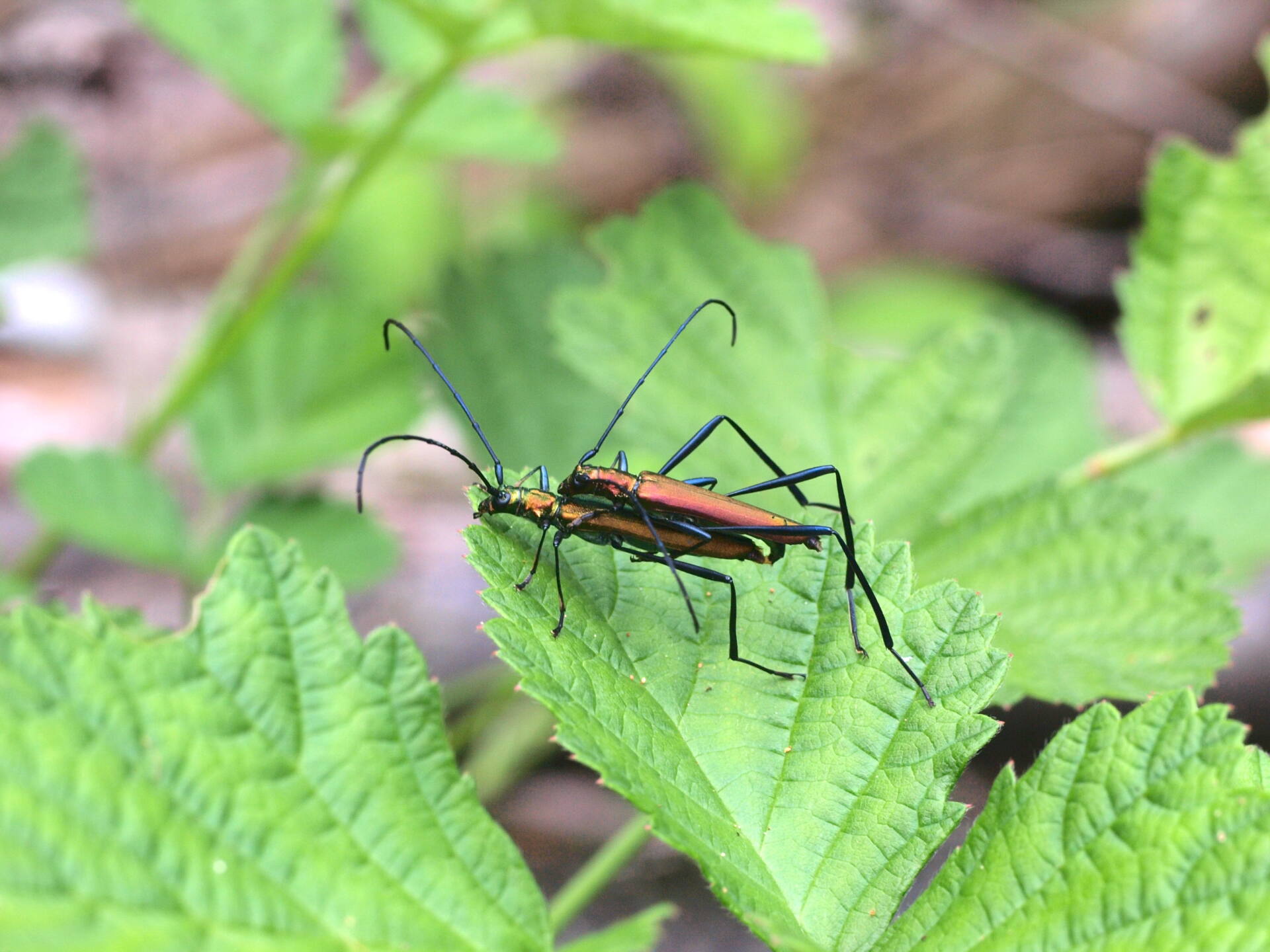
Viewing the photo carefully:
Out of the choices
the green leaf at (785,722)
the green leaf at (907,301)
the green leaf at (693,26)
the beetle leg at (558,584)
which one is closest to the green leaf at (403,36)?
the green leaf at (693,26)

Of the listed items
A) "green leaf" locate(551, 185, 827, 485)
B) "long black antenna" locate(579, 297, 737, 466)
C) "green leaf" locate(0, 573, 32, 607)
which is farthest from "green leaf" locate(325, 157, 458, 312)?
"green leaf" locate(0, 573, 32, 607)

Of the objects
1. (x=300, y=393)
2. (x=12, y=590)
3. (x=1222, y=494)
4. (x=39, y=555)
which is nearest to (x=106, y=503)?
(x=39, y=555)

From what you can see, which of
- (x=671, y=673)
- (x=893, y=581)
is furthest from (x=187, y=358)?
(x=893, y=581)

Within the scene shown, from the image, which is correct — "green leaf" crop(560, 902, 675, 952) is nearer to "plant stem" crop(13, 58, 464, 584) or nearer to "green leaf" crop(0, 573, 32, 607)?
"green leaf" crop(0, 573, 32, 607)

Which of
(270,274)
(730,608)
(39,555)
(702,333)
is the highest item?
(270,274)

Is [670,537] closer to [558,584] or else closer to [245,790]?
[558,584]
